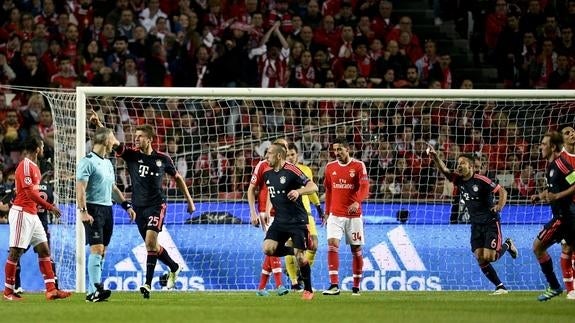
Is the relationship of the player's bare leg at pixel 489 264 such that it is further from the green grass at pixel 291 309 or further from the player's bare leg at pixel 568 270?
the player's bare leg at pixel 568 270

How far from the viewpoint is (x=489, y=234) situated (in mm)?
16875

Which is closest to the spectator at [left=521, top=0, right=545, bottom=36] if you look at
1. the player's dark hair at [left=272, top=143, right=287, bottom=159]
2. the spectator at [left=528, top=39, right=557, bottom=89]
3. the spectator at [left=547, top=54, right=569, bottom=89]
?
the spectator at [left=528, top=39, right=557, bottom=89]

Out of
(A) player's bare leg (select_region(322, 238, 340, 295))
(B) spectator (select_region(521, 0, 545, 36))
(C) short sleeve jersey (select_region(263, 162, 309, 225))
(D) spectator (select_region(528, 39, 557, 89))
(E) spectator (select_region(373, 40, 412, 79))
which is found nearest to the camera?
(C) short sleeve jersey (select_region(263, 162, 309, 225))

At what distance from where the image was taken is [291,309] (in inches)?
536

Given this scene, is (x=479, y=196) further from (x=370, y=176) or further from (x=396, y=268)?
(x=370, y=176)

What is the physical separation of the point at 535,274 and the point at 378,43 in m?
5.96

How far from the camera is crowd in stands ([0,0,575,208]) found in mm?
19047

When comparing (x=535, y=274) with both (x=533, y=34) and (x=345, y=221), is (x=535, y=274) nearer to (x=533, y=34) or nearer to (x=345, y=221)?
(x=345, y=221)

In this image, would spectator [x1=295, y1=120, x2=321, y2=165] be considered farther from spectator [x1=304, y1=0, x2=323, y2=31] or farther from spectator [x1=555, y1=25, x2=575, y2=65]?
spectator [x1=555, y1=25, x2=575, y2=65]

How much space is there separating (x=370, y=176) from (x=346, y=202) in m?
2.18

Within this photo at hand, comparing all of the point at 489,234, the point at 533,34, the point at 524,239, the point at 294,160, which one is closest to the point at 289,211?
the point at 294,160

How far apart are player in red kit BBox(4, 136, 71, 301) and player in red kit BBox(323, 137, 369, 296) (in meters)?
3.79

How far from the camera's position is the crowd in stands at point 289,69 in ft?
62.5

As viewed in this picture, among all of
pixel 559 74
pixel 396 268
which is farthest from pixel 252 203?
pixel 559 74
